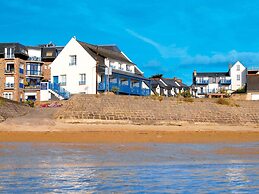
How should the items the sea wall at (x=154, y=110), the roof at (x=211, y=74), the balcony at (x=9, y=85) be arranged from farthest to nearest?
the roof at (x=211, y=74), the balcony at (x=9, y=85), the sea wall at (x=154, y=110)

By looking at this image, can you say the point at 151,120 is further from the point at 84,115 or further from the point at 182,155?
the point at 182,155

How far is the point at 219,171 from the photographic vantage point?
11.3m

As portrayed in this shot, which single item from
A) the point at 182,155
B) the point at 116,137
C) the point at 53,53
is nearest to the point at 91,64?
the point at 53,53

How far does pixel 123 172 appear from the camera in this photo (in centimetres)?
1073

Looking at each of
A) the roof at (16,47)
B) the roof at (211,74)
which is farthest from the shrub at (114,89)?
the roof at (211,74)

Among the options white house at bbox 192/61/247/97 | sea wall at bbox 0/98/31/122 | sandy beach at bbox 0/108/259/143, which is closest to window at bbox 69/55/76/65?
sandy beach at bbox 0/108/259/143

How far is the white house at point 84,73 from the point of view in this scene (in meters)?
48.3

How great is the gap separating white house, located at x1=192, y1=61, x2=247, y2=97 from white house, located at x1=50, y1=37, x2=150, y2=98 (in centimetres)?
4008

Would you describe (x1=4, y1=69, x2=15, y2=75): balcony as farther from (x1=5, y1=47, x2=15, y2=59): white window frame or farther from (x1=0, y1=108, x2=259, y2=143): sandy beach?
(x1=0, y1=108, x2=259, y2=143): sandy beach

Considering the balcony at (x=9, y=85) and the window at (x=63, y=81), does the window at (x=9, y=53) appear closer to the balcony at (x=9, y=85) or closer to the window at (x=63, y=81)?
the balcony at (x=9, y=85)

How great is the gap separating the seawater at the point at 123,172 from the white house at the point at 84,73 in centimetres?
3130

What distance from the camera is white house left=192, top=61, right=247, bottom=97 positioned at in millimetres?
91438

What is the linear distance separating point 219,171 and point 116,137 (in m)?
12.8

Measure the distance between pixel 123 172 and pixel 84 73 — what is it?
39011mm
